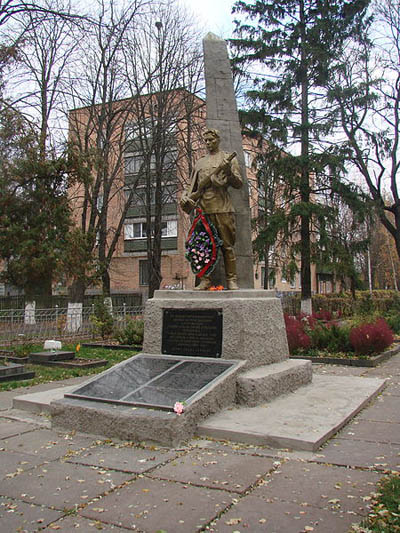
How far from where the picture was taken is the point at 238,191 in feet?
26.2

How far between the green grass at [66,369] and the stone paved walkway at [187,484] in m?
3.43

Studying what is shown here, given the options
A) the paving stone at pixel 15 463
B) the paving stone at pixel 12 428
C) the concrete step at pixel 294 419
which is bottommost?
the paving stone at pixel 12 428

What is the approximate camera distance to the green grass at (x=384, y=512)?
124 inches

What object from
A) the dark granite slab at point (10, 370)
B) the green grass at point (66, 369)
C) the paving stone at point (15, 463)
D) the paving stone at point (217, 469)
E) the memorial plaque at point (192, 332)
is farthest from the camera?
the dark granite slab at point (10, 370)

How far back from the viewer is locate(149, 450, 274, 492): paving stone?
156 inches

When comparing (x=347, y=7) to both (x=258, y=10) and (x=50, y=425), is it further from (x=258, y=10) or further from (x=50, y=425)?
(x=50, y=425)

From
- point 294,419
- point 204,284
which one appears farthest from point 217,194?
point 294,419

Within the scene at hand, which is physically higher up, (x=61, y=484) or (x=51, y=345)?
(x=51, y=345)

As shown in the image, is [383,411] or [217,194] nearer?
[383,411]

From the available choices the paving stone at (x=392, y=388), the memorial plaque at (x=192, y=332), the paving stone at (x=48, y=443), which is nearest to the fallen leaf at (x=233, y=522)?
the paving stone at (x=48, y=443)

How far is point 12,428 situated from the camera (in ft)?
18.8

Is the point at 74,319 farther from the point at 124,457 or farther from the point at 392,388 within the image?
the point at 124,457

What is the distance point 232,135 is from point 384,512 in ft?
19.8

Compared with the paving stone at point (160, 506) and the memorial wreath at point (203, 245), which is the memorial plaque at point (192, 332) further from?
the paving stone at point (160, 506)
